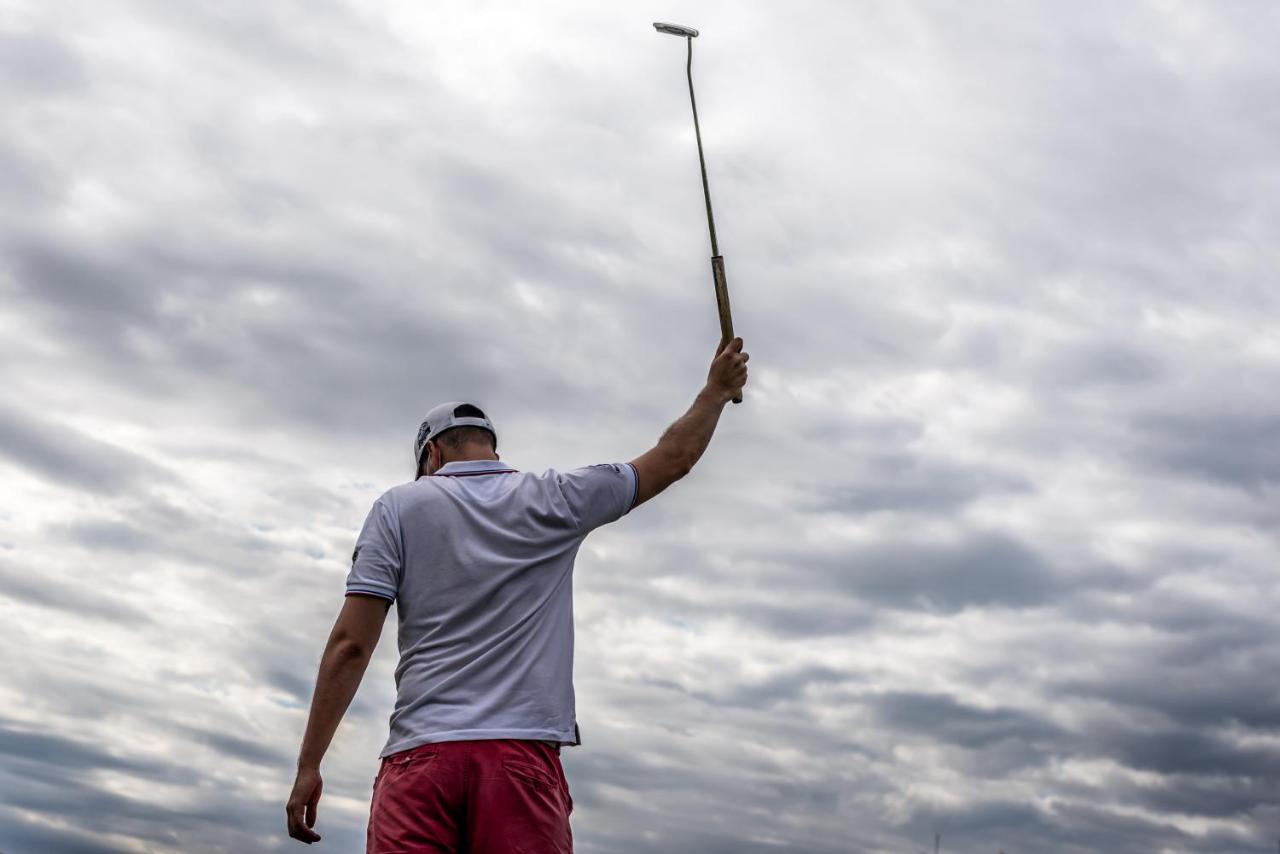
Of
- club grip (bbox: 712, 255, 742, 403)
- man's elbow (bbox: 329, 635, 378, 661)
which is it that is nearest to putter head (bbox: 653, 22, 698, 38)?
club grip (bbox: 712, 255, 742, 403)

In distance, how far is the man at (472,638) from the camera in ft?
18.4

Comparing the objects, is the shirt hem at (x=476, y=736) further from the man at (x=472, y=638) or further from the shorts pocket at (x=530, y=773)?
the shorts pocket at (x=530, y=773)

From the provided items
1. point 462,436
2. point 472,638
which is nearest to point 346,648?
point 472,638

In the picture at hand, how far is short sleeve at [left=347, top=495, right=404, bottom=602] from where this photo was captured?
603cm

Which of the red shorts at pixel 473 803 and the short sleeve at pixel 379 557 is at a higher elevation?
the short sleeve at pixel 379 557

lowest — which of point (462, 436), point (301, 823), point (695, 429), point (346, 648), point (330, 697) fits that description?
→ point (301, 823)

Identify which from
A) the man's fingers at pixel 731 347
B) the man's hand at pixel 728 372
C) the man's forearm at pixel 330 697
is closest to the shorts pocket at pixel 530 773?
the man's forearm at pixel 330 697

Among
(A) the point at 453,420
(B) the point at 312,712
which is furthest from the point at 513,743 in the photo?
(A) the point at 453,420

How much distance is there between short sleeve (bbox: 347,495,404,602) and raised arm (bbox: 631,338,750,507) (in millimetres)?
1053

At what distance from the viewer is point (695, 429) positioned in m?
6.50

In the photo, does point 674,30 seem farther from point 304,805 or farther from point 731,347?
point 304,805

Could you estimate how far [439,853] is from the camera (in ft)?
18.2

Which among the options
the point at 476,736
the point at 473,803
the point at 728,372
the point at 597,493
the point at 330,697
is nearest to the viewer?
the point at 473,803

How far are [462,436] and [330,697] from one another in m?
1.28
